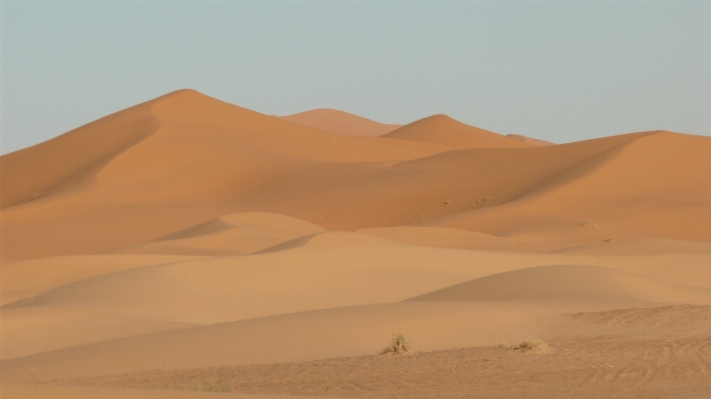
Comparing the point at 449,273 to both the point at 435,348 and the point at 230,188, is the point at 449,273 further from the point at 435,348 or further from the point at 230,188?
the point at 230,188

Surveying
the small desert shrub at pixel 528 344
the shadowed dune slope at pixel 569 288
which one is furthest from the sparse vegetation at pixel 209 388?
the shadowed dune slope at pixel 569 288

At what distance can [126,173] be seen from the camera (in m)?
53.8

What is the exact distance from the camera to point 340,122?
502 ft

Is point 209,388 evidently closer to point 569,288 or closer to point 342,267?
point 569,288

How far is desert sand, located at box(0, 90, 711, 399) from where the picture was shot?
10852 mm

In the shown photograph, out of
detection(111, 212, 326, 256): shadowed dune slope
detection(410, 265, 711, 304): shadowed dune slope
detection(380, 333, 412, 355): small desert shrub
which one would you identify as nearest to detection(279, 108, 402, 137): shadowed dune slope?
detection(111, 212, 326, 256): shadowed dune slope

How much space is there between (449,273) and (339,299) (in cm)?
402

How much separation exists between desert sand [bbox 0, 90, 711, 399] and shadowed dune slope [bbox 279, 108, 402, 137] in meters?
A: 82.8

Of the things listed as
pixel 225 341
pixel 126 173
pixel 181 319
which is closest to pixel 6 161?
pixel 126 173

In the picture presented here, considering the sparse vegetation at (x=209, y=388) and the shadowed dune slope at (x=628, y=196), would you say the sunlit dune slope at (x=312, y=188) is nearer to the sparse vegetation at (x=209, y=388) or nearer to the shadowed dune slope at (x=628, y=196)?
the shadowed dune slope at (x=628, y=196)

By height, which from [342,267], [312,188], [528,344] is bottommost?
[528,344]

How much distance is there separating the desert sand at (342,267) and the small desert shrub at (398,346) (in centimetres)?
9

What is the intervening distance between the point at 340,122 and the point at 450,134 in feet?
157

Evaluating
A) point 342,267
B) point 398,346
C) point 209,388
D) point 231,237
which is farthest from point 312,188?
point 209,388
